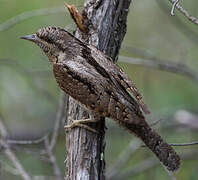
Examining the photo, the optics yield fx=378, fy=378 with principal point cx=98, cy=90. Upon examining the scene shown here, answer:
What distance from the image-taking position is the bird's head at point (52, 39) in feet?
11.7

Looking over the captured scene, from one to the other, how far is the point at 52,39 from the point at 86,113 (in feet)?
2.54

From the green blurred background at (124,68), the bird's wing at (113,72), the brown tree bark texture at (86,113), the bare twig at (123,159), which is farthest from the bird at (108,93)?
the green blurred background at (124,68)

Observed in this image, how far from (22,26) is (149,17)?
2391 millimetres

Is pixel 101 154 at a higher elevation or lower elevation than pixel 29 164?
higher

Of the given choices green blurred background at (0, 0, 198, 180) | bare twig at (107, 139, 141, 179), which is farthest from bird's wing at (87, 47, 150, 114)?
green blurred background at (0, 0, 198, 180)

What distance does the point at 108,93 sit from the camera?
127 inches

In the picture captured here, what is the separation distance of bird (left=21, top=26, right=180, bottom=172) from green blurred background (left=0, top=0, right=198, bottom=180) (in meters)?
2.10

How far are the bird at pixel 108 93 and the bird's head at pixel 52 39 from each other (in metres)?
0.21

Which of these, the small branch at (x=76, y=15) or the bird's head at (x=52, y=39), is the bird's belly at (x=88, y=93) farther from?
the small branch at (x=76, y=15)

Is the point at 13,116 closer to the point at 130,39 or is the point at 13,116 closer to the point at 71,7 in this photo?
the point at 130,39

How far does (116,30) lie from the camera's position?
3.42 metres

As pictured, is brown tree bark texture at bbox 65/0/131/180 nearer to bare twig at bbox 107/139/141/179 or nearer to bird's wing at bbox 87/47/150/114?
bird's wing at bbox 87/47/150/114

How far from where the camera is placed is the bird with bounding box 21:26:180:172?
320cm

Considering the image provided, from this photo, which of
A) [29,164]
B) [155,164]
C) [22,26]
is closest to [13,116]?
[29,164]
